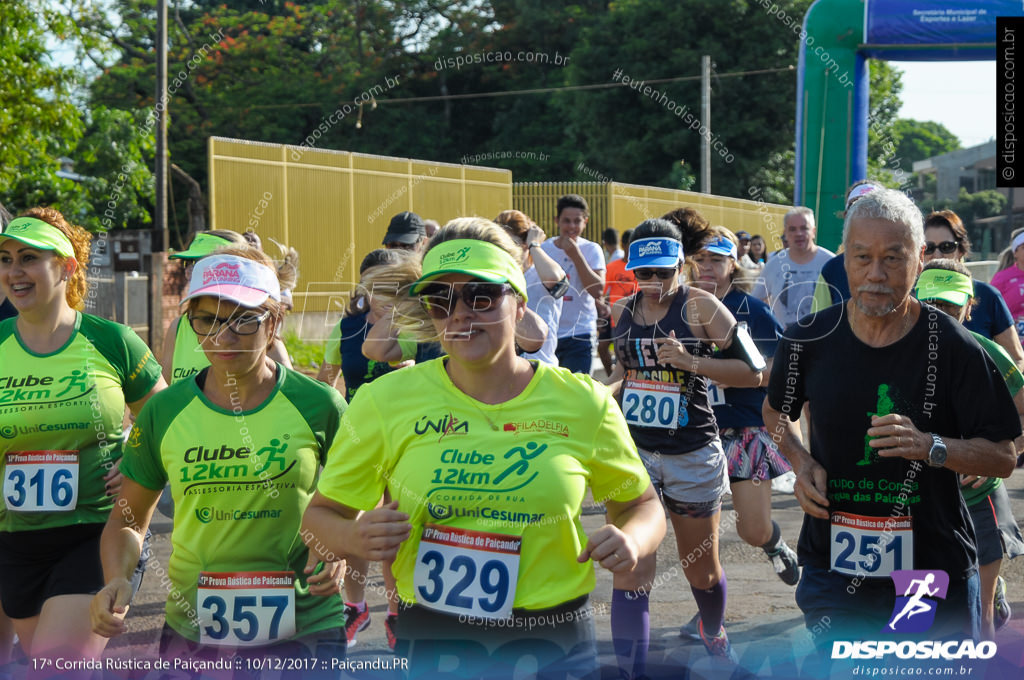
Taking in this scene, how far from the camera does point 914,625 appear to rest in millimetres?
3355

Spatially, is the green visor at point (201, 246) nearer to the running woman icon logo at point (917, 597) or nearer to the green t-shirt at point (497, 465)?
the green t-shirt at point (497, 465)

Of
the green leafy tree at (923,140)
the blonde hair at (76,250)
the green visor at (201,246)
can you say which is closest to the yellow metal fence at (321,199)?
the green visor at (201,246)

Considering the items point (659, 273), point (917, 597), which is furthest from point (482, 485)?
point (659, 273)

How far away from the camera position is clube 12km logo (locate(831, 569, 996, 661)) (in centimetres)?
335

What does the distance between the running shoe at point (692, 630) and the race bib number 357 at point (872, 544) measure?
2109 mm

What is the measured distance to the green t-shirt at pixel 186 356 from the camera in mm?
5227

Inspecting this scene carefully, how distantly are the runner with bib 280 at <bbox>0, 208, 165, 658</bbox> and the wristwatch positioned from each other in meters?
2.60

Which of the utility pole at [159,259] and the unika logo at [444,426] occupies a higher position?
the utility pole at [159,259]

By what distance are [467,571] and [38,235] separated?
2.28 metres

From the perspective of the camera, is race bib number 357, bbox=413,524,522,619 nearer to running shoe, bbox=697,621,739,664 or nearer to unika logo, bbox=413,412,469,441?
unika logo, bbox=413,412,469,441

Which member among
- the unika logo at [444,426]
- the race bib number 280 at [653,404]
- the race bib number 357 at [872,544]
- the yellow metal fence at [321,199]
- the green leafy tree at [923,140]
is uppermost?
the green leafy tree at [923,140]

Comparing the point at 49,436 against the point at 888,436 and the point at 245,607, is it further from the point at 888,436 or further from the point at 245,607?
the point at 888,436

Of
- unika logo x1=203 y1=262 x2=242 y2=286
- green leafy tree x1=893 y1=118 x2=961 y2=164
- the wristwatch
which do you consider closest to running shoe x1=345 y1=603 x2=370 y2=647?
unika logo x1=203 y1=262 x2=242 y2=286

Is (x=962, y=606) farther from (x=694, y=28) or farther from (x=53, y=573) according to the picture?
(x=694, y=28)
